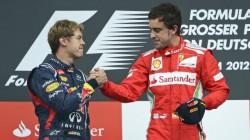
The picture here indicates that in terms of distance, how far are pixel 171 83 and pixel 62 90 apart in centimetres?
67

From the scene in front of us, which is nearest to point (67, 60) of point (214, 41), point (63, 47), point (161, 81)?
point (63, 47)

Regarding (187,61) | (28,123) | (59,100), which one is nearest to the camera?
(59,100)

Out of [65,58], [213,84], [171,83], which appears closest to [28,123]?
[65,58]

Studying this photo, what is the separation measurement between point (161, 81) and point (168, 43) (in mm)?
261

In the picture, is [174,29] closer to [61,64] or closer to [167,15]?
[167,15]

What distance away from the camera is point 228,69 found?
16.7 ft

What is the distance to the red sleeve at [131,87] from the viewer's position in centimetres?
394

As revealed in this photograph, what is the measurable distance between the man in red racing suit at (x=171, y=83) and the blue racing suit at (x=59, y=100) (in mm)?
223

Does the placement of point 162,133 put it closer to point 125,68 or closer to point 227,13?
point 125,68

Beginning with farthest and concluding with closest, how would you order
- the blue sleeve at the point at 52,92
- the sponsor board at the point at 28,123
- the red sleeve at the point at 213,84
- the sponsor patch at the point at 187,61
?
the sponsor board at the point at 28,123, the sponsor patch at the point at 187,61, the red sleeve at the point at 213,84, the blue sleeve at the point at 52,92

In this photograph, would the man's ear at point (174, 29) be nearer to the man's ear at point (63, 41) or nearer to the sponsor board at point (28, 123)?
the man's ear at point (63, 41)

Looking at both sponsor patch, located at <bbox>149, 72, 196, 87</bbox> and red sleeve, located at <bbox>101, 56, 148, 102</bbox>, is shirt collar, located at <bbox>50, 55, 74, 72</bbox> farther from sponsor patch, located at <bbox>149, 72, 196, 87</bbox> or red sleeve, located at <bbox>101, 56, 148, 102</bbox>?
sponsor patch, located at <bbox>149, 72, 196, 87</bbox>

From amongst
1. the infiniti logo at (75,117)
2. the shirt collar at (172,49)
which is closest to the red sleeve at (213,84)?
the shirt collar at (172,49)

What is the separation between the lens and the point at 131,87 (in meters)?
4.01
